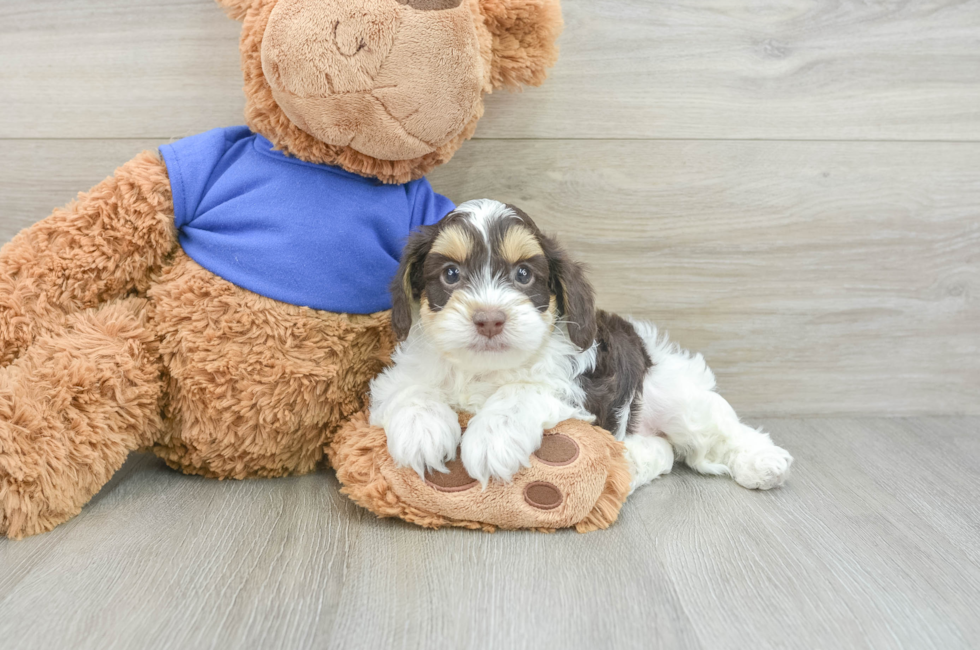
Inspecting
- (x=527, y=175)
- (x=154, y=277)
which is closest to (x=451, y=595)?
(x=154, y=277)

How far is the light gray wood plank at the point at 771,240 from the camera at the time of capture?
203cm

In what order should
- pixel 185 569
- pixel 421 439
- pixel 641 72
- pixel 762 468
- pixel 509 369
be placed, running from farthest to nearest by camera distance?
pixel 641 72 → pixel 762 468 → pixel 509 369 → pixel 421 439 → pixel 185 569

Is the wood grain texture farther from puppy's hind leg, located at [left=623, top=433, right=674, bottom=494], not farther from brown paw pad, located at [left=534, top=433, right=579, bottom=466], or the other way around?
brown paw pad, located at [left=534, top=433, right=579, bottom=466]

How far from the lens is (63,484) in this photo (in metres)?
1.48

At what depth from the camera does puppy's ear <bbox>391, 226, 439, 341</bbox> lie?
5.02ft

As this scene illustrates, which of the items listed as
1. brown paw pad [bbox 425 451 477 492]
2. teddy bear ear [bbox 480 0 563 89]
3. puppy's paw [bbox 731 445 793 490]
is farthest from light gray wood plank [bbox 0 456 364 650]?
teddy bear ear [bbox 480 0 563 89]

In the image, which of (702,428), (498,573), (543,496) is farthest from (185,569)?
(702,428)

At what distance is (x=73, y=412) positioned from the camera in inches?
59.1

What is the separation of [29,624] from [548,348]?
3.51 ft

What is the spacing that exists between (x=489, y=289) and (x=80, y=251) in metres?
0.91

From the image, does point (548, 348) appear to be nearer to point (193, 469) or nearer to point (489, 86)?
point (489, 86)

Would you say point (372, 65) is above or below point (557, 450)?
above

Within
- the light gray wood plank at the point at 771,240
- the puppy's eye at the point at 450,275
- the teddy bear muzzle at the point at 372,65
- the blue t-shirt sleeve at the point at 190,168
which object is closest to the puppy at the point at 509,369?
the puppy's eye at the point at 450,275

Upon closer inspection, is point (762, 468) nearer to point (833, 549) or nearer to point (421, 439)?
point (833, 549)
